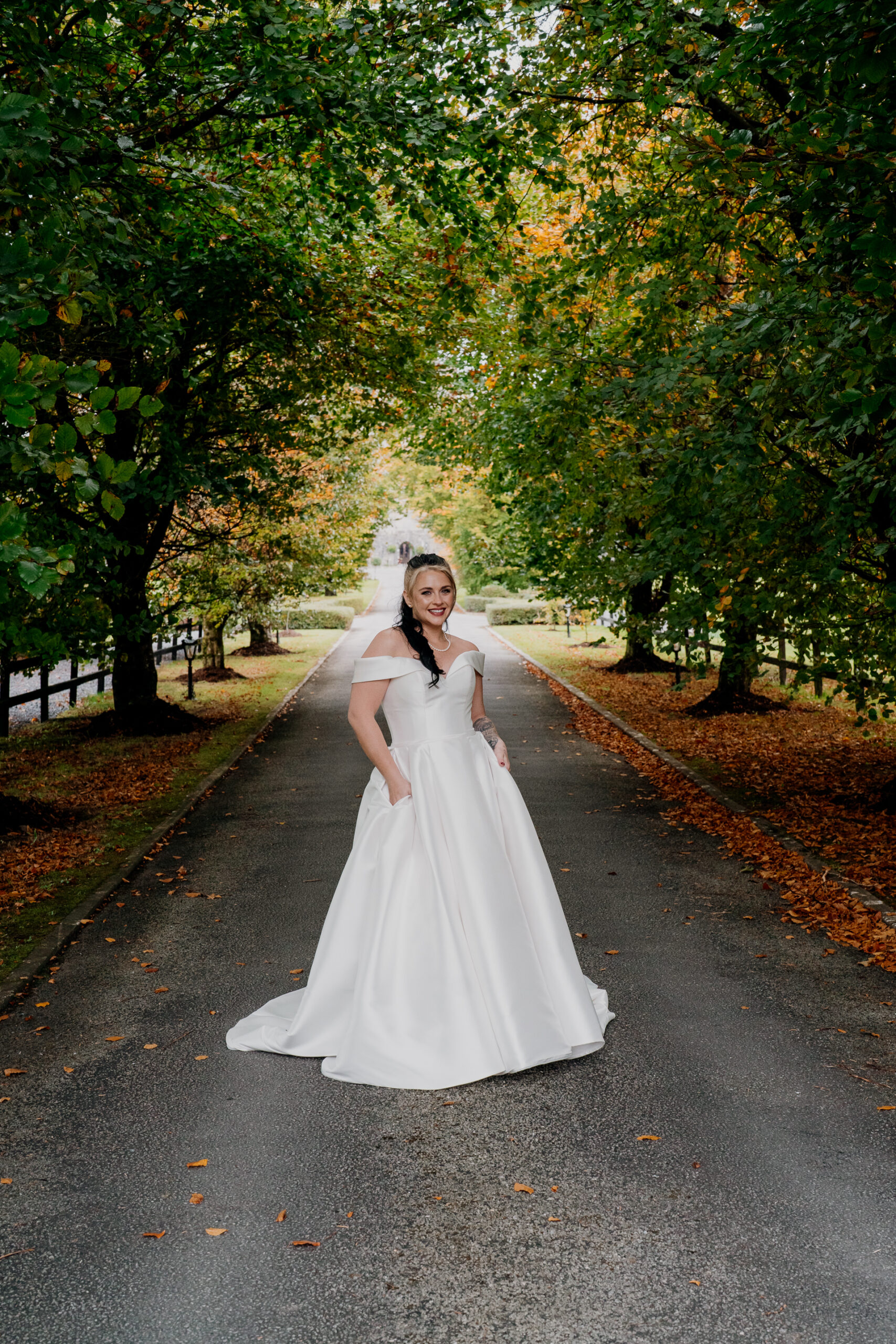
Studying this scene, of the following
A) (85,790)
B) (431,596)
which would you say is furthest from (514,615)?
(431,596)

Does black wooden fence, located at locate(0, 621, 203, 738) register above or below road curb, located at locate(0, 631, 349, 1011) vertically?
above

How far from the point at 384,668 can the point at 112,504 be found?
1479 millimetres

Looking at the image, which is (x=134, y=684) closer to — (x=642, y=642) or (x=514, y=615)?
(x=642, y=642)

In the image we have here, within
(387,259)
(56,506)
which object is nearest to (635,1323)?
(56,506)

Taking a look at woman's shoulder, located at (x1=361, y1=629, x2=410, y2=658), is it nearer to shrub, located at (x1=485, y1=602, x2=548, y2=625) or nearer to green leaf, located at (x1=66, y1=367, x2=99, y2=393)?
green leaf, located at (x1=66, y1=367, x2=99, y2=393)

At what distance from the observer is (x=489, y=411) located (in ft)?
58.4

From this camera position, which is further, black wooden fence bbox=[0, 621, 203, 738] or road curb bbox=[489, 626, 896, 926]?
black wooden fence bbox=[0, 621, 203, 738]

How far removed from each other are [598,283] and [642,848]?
692 centimetres

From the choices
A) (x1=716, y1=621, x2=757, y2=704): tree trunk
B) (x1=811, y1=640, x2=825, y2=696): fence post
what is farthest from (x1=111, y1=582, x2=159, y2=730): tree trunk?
(x1=811, y1=640, x2=825, y2=696): fence post

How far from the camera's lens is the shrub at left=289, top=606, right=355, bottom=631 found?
4578cm

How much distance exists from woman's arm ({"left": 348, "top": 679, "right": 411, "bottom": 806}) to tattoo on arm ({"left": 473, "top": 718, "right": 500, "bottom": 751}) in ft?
1.63

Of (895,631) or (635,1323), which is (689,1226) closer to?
(635,1323)

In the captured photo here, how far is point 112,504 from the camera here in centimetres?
415

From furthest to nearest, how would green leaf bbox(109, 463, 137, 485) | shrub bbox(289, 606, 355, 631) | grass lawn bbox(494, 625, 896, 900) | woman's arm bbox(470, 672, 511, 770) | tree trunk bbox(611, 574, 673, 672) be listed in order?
shrub bbox(289, 606, 355, 631)
tree trunk bbox(611, 574, 673, 672)
grass lawn bbox(494, 625, 896, 900)
woman's arm bbox(470, 672, 511, 770)
green leaf bbox(109, 463, 137, 485)
